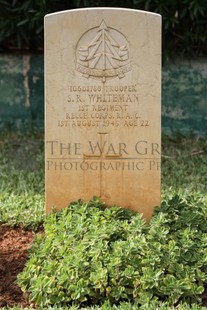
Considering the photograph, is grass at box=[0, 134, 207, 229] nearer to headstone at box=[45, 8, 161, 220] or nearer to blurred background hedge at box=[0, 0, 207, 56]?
headstone at box=[45, 8, 161, 220]

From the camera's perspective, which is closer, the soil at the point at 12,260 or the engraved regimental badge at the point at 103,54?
the soil at the point at 12,260

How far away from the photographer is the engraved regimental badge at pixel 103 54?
13.4 feet

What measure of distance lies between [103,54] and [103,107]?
328 millimetres

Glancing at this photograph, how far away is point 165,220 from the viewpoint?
387 centimetres

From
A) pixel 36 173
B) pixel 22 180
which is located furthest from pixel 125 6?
pixel 22 180

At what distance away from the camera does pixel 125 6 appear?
6891 millimetres

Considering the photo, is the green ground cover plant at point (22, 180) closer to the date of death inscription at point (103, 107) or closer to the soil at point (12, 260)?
the soil at point (12, 260)

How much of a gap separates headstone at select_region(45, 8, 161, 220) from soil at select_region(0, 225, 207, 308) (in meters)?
0.44

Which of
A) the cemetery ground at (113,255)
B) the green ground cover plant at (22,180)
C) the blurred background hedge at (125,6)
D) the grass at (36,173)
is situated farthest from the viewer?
the blurred background hedge at (125,6)

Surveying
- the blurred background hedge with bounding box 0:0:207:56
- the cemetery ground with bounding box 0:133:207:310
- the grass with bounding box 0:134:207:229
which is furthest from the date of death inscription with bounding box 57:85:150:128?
the blurred background hedge with bounding box 0:0:207:56

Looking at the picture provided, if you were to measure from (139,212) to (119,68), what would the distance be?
3.02 ft

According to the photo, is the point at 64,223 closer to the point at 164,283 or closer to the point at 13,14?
the point at 164,283

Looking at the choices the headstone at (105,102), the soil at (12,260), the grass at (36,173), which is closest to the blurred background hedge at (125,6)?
the grass at (36,173)

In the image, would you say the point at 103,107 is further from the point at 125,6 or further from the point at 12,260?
the point at 125,6
